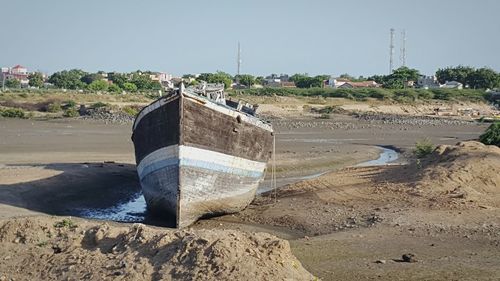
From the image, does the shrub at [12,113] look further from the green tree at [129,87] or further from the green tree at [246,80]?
the green tree at [246,80]

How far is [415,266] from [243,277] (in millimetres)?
3081

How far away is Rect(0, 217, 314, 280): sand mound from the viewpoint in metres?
7.32

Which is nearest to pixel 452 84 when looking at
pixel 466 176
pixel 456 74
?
pixel 456 74

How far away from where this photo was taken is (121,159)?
2469 cm

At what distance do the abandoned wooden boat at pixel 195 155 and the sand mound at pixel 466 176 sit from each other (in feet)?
14.2

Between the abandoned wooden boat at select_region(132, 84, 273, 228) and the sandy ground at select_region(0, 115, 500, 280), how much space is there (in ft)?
1.80

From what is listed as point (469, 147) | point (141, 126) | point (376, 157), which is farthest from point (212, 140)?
point (376, 157)

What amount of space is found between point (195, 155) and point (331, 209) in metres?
3.44

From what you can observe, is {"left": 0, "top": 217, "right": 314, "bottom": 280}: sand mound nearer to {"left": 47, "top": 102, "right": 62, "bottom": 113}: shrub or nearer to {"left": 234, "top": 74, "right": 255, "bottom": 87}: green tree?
{"left": 47, "top": 102, "right": 62, "bottom": 113}: shrub

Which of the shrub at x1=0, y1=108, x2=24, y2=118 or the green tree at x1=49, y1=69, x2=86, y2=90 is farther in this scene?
the green tree at x1=49, y1=69, x2=86, y2=90

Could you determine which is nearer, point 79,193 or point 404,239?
point 404,239

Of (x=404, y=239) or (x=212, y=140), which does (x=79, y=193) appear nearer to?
(x=212, y=140)

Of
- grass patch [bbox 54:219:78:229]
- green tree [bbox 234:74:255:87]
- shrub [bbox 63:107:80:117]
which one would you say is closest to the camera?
Answer: grass patch [bbox 54:219:78:229]

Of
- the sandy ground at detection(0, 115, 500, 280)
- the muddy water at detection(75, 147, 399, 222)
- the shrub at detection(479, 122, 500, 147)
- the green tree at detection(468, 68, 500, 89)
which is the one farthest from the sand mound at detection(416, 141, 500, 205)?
the green tree at detection(468, 68, 500, 89)
